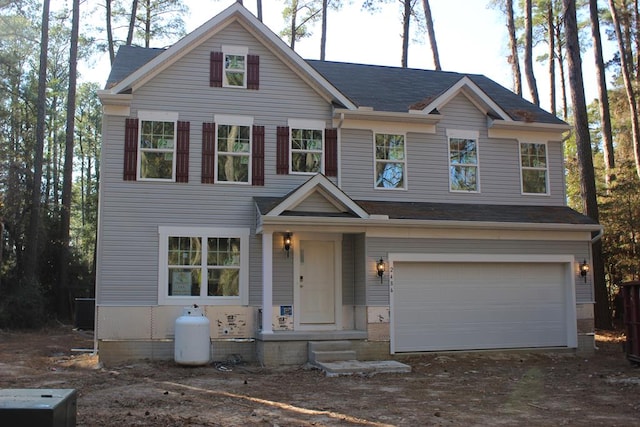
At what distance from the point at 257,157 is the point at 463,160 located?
507 centimetres

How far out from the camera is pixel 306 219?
40.3 feet

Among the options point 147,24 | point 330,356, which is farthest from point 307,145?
point 147,24

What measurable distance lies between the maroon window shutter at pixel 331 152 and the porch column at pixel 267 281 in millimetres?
2373

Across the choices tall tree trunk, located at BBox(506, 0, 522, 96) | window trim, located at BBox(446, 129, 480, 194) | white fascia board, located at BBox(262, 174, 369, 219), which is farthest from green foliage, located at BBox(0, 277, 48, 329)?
tall tree trunk, located at BBox(506, 0, 522, 96)

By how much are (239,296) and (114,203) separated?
3251 mm

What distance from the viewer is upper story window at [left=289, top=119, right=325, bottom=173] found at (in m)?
13.8

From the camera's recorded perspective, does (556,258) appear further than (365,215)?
Yes

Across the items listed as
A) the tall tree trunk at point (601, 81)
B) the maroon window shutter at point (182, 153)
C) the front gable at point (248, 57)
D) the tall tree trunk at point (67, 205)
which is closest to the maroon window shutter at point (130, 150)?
the front gable at point (248, 57)

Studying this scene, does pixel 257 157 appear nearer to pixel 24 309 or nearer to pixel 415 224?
pixel 415 224

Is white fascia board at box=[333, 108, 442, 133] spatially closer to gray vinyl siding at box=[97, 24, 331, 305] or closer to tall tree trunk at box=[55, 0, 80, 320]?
gray vinyl siding at box=[97, 24, 331, 305]

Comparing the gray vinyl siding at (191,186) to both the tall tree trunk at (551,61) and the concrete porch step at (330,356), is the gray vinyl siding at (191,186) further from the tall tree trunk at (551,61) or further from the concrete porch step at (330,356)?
the tall tree trunk at (551,61)

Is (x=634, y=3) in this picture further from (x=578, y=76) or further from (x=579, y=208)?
(x=578, y=76)

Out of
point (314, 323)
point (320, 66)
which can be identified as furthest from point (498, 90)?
point (314, 323)

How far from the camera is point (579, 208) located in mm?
24719
